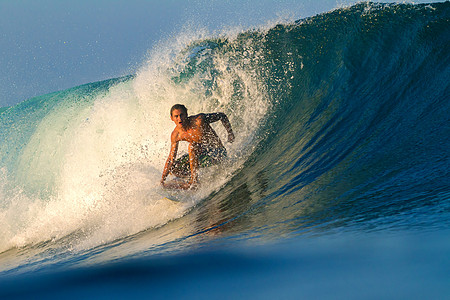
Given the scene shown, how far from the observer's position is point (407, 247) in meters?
1.84

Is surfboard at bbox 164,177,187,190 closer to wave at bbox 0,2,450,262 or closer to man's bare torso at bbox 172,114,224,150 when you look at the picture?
wave at bbox 0,2,450,262

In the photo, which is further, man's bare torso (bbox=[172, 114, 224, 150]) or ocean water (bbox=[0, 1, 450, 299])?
man's bare torso (bbox=[172, 114, 224, 150])

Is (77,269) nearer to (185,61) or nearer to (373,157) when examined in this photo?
(373,157)

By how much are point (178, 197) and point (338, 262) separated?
2.83 meters

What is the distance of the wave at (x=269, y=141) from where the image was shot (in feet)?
10.8

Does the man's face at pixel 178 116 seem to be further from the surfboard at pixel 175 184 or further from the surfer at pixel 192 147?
the surfboard at pixel 175 184

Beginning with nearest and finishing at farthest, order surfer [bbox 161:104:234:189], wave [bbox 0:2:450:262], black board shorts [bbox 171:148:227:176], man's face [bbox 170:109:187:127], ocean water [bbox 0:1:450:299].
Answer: ocean water [bbox 0:1:450:299] → wave [bbox 0:2:450:262] → man's face [bbox 170:109:187:127] → surfer [bbox 161:104:234:189] → black board shorts [bbox 171:148:227:176]

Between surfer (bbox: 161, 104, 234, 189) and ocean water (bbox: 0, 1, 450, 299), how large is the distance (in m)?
0.17

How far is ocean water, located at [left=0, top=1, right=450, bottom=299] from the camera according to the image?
6.34ft

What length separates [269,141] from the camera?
558cm

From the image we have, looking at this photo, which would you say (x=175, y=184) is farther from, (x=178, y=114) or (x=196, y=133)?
(x=178, y=114)

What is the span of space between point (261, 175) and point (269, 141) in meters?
1.08

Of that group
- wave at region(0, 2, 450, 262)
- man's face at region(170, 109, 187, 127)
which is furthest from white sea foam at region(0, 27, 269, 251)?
man's face at region(170, 109, 187, 127)

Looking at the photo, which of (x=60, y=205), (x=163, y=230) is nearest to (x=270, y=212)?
(x=163, y=230)
